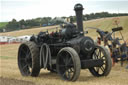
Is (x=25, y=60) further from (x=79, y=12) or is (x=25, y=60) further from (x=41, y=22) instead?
Result: (x=41, y=22)

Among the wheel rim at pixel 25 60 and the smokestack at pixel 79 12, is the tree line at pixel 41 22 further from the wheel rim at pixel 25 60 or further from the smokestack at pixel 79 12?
the wheel rim at pixel 25 60

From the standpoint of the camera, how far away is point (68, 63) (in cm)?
831

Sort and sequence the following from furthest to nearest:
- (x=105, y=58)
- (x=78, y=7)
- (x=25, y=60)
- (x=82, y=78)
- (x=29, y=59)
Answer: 1. (x=25, y=60)
2. (x=29, y=59)
3. (x=82, y=78)
4. (x=78, y=7)
5. (x=105, y=58)

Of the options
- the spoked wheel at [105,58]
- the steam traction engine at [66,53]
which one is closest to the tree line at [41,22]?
the steam traction engine at [66,53]

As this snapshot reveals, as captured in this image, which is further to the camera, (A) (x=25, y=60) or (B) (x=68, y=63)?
(A) (x=25, y=60)

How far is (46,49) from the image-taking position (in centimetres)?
919

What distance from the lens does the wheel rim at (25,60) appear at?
1009 centimetres

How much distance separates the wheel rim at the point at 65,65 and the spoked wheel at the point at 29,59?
1.30m

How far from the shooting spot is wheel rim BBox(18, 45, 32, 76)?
10.1m

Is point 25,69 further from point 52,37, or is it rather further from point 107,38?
point 107,38

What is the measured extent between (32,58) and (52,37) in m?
1.09

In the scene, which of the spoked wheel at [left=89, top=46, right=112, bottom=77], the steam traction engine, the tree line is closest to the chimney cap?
the steam traction engine

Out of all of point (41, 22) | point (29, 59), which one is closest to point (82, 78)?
point (29, 59)

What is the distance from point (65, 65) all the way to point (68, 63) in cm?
16
